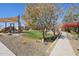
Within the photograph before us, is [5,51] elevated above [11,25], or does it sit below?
below

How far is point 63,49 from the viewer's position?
18.2 ft

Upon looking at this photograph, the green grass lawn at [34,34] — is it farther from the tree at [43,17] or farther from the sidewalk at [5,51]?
the sidewalk at [5,51]

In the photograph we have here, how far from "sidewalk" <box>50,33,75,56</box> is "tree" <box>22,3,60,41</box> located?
0.23m

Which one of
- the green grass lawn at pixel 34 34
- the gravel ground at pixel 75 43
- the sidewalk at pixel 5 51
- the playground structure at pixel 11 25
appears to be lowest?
the sidewalk at pixel 5 51

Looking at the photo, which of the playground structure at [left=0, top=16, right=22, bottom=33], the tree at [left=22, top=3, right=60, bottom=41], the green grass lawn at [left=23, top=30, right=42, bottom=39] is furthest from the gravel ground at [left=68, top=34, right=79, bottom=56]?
the playground structure at [left=0, top=16, right=22, bottom=33]

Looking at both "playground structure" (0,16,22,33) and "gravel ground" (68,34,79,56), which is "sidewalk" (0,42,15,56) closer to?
"playground structure" (0,16,22,33)

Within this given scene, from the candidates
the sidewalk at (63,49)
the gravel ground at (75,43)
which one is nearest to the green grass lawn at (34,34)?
the sidewalk at (63,49)

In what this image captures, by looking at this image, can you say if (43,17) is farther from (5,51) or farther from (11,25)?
(5,51)

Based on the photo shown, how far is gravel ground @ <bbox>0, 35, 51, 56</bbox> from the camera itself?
18.1ft

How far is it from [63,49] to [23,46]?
1.95 ft

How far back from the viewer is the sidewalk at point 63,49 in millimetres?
5520

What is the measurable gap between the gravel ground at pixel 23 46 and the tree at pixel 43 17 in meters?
0.21

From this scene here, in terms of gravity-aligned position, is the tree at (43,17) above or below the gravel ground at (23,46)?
above

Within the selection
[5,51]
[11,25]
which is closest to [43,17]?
[11,25]
